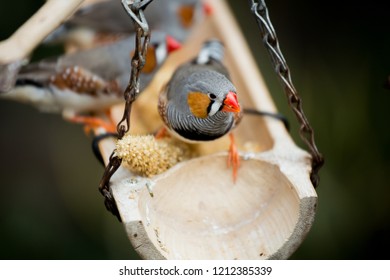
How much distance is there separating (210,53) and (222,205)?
0.74 metres

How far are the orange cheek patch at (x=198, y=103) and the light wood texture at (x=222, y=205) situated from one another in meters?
0.17

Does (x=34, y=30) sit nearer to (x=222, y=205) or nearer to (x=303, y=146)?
(x=222, y=205)

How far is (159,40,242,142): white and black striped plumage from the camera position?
2368 millimetres

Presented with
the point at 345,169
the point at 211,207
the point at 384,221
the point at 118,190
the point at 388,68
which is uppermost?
the point at 118,190

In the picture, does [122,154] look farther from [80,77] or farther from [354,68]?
[354,68]

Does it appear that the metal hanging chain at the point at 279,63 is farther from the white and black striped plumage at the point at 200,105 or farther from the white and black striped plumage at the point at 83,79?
the white and black striped plumage at the point at 83,79

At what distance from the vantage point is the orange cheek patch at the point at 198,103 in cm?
243

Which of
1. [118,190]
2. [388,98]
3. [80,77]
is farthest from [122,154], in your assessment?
[388,98]

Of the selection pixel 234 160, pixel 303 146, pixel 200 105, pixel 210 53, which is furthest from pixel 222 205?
pixel 303 146

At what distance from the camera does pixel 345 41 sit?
3861 millimetres

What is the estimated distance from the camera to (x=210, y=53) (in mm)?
2916

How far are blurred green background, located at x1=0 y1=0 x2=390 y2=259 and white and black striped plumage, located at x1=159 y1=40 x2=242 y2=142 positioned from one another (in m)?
0.99

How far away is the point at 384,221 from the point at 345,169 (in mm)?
313

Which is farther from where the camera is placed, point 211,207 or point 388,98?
point 388,98
